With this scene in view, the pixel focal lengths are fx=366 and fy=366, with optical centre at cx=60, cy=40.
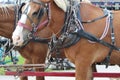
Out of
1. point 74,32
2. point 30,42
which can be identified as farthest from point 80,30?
point 30,42

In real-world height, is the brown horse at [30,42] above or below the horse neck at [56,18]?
below

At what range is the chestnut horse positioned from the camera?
13.5 ft

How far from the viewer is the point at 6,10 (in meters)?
5.68

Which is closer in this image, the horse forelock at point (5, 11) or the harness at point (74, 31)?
the harness at point (74, 31)

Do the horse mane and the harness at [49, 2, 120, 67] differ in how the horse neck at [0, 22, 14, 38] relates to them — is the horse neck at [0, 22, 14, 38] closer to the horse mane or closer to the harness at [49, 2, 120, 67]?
the horse mane

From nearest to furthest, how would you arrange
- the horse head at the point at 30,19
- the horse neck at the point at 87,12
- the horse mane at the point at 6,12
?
the horse head at the point at 30,19 → the horse neck at the point at 87,12 → the horse mane at the point at 6,12

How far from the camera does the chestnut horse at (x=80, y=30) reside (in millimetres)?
4102

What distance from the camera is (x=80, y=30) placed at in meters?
4.18

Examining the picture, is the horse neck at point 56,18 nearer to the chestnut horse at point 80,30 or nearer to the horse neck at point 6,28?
the chestnut horse at point 80,30

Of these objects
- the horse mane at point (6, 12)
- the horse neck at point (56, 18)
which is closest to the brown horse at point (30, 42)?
the horse mane at point (6, 12)

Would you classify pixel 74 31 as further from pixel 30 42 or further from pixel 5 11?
pixel 5 11


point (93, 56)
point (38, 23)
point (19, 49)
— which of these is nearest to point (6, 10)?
point (19, 49)

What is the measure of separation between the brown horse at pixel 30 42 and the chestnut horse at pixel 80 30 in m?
1.45

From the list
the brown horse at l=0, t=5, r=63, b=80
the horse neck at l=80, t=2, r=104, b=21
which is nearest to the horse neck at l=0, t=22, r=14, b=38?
the brown horse at l=0, t=5, r=63, b=80
